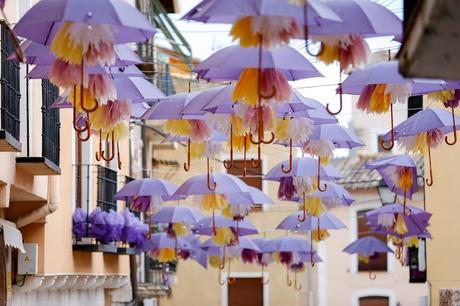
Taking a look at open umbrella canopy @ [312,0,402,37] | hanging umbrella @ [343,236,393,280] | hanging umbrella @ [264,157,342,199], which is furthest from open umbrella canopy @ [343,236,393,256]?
open umbrella canopy @ [312,0,402,37]

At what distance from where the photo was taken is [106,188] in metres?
23.0

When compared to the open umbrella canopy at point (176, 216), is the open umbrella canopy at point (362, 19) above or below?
above

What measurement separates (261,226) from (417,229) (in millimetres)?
18772

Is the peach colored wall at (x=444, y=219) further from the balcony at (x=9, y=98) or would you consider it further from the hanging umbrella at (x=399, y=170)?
the balcony at (x=9, y=98)

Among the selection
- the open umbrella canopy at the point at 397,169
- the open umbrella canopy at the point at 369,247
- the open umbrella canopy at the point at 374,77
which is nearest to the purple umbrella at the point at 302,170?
the open umbrella canopy at the point at 397,169

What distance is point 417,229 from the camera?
2242 centimetres

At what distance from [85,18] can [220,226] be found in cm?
1450

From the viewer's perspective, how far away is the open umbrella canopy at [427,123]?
48.7ft

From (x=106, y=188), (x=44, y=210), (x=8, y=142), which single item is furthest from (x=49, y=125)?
(x=106, y=188)

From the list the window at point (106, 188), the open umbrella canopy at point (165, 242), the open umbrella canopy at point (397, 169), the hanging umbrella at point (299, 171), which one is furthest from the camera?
the open umbrella canopy at point (165, 242)

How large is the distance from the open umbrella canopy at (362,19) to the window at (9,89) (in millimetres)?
3519

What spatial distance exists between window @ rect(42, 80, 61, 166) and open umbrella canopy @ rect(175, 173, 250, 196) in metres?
3.08

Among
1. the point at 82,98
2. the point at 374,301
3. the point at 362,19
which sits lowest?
the point at 374,301

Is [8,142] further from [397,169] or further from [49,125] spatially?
[397,169]
